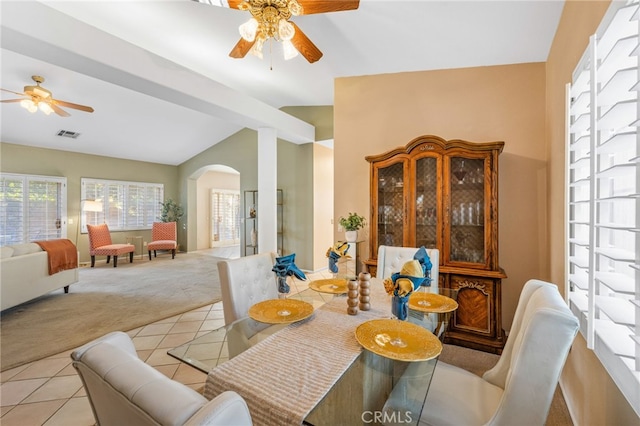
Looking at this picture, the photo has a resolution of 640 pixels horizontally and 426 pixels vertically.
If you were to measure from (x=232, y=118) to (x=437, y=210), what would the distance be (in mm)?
3033

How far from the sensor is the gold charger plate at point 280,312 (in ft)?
4.50

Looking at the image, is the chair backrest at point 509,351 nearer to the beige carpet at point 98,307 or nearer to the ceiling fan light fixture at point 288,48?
the ceiling fan light fixture at point 288,48

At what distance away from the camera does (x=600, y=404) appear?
1267mm

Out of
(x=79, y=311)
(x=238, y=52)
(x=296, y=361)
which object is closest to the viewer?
(x=296, y=361)

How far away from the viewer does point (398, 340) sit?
1.16 metres

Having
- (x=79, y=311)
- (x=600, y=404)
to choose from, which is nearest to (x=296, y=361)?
(x=600, y=404)

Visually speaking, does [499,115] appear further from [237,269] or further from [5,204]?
[5,204]

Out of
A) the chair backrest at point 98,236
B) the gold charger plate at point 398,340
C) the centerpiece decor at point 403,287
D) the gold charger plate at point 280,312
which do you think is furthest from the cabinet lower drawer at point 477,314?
the chair backrest at point 98,236

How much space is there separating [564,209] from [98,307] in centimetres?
516

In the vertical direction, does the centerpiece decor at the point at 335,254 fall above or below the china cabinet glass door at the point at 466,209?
below

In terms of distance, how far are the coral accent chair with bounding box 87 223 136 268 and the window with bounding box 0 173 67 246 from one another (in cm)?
67

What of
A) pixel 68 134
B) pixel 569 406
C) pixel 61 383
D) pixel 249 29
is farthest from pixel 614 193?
pixel 68 134

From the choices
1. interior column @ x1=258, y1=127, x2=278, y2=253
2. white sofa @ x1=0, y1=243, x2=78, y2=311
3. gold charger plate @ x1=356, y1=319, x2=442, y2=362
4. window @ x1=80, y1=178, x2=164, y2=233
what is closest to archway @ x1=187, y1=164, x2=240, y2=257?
window @ x1=80, y1=178, x2=164, y2=233

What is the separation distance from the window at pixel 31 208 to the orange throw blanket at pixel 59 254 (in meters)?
2.61
